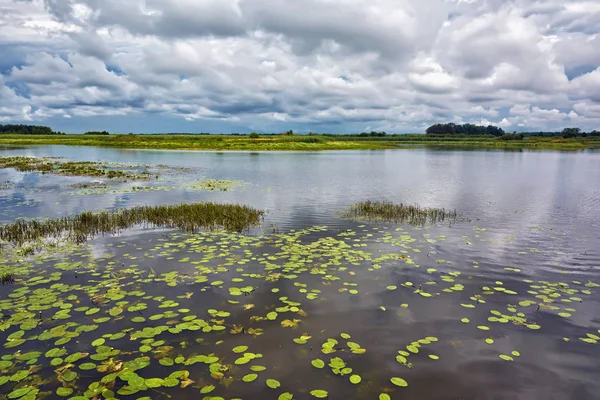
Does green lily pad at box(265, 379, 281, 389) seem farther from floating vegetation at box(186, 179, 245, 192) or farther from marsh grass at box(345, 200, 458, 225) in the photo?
floating vegetation at box(186, 179, 245, 192)

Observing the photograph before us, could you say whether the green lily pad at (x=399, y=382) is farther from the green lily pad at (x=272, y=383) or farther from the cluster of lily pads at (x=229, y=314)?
the green lily pad at (x=272, y=383)

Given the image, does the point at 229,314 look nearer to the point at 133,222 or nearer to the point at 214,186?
the point at 133,222

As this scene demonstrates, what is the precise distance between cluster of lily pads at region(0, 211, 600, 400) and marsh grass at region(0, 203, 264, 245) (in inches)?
86.0

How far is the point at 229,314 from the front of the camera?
8.96 meters

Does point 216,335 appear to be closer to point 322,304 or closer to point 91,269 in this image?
point 322,304

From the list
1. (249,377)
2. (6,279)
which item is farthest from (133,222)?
(249,377)

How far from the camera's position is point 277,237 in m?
15.9

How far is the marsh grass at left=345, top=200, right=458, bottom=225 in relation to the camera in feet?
65.2

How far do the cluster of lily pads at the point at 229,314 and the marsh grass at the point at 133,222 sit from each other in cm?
219

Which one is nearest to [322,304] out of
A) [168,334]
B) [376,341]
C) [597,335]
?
[376,341]

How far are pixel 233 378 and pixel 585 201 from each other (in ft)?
100

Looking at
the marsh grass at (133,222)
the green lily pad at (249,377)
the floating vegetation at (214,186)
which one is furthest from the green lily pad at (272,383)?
the floating vegetation at (214,186)

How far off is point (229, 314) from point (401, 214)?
14.2 meters

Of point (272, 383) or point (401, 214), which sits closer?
point (272, 383)
